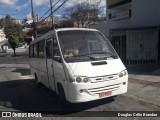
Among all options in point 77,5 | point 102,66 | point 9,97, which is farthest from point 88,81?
point 77,5

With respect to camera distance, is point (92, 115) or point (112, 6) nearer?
point (92, 115)

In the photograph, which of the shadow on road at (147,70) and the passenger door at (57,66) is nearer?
the passenger door at (57,66)

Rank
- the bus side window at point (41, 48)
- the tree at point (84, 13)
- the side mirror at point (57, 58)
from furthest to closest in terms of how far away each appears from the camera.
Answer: the tree at point (84, 13) → the bus side window at point (41, 48) → the side mirror at point (57, 58)

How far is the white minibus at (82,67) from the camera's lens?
7.07 meters

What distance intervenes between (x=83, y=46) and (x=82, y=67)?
1.08 meters

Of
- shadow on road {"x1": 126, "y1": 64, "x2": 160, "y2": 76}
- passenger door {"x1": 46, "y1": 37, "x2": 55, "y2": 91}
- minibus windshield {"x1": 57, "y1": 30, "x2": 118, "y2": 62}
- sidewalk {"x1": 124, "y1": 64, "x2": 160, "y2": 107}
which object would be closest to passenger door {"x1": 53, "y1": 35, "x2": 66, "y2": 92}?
minibus windshield {"x1": 57, "y1": 30, "x2": 118, "y2": 62}

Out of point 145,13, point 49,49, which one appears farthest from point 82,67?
point 145,13

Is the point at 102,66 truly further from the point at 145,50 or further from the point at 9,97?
the point at 145,50

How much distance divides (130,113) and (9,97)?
17.4 ft

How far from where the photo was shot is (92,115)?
7113 mm

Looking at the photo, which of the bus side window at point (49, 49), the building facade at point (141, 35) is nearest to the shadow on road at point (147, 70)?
the building facade at point (141, 35)

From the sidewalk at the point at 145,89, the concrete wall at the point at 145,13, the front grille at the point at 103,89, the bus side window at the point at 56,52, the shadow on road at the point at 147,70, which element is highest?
the concrete wall at the point at 145,13

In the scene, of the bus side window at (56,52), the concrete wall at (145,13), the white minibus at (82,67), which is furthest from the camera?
the concrete wall at (145,13)

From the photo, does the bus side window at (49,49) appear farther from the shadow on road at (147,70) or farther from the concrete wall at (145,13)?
the concrete wall at (145,13)
